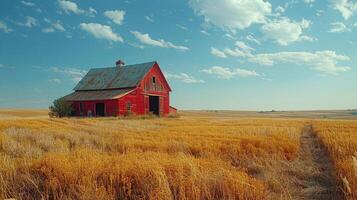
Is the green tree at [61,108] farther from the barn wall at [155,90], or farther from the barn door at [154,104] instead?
the barn door at [154,104]

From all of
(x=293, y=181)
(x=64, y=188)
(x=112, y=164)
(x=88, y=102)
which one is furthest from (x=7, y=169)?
(x=88, y=102)

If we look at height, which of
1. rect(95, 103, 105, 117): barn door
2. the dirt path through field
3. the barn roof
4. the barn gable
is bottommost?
the dirt path through field

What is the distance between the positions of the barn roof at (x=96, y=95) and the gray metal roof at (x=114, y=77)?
0.71 m

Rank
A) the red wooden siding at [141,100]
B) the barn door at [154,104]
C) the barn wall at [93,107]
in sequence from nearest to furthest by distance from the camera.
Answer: the barn wall at [93,107] → the red wooden siding at [141,100] → the barn door at [154,104]

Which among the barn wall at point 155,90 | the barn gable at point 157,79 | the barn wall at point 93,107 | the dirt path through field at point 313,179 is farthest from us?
the barn gable at point 157,79

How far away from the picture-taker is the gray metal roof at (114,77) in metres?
38.4

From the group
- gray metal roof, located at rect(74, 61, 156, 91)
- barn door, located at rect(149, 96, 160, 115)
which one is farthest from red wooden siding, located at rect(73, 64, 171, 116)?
gray metal roof, located at rect(74, 61, 156, 91)

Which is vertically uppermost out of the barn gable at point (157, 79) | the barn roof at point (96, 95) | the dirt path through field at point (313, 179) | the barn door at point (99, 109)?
the barn gable at point (157, 79)

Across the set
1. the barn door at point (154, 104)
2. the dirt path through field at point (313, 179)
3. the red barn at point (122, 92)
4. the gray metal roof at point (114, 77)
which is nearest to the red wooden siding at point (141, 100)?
the red barn at point (122, 92)

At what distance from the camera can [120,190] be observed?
215 inches

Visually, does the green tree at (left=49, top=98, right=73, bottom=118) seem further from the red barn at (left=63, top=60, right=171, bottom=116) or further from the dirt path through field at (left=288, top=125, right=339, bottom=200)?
the dirt path through field at (left=288, top=125, right=339, bottom=200)

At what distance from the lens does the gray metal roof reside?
126ft

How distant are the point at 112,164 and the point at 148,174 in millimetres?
1031

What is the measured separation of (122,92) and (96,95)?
3599 millimetres
